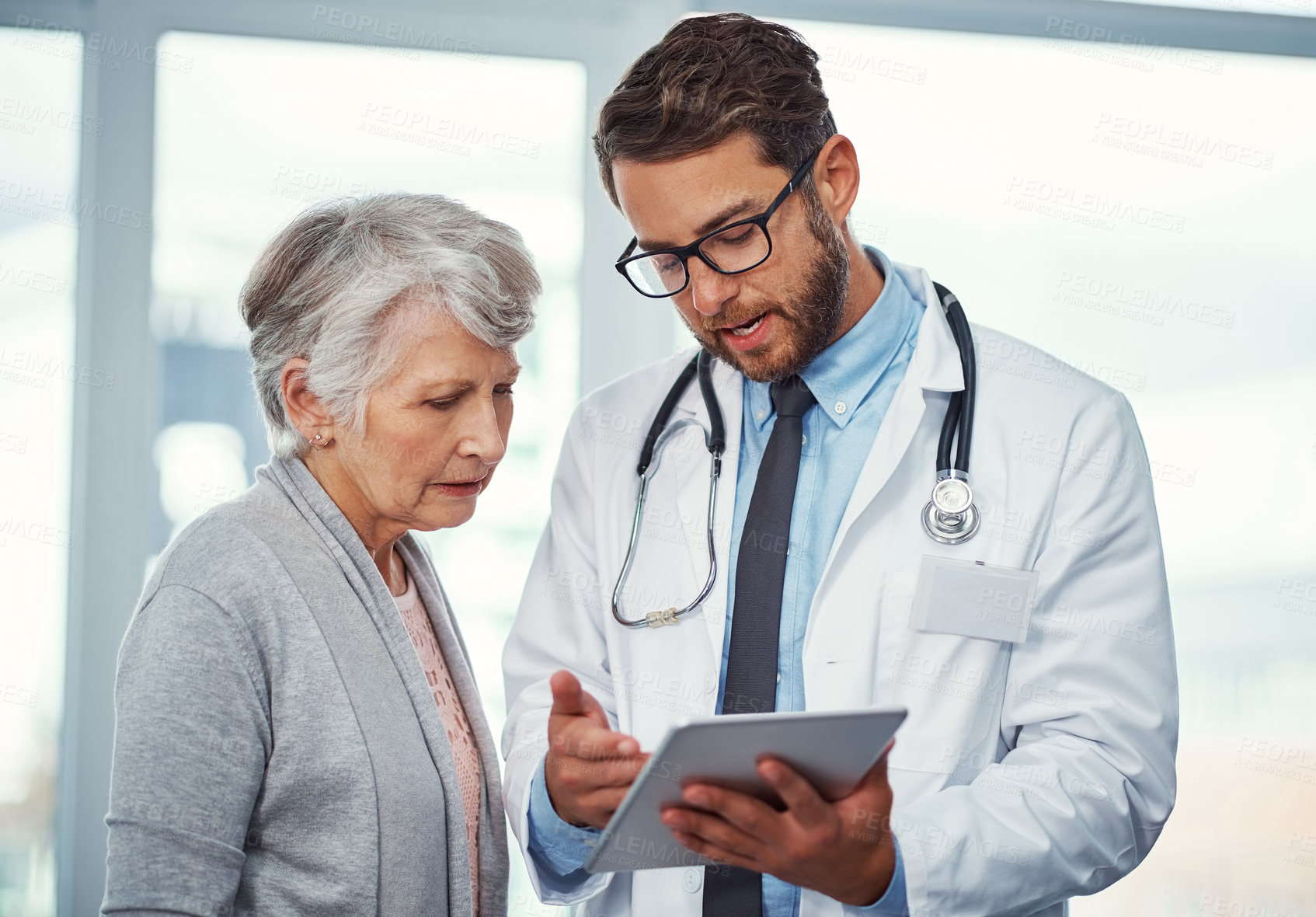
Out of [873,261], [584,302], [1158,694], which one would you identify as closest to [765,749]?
[1158,694]

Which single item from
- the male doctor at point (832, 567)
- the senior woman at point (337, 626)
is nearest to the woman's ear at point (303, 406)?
the senior woman at point (337, 626)

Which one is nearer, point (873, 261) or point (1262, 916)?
point (873, 261)

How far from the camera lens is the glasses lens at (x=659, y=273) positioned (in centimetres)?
150

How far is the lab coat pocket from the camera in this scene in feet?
4.42

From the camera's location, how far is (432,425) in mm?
1412

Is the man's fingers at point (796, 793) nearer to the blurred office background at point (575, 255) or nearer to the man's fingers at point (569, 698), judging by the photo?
the man's fingers at point (569, 698)

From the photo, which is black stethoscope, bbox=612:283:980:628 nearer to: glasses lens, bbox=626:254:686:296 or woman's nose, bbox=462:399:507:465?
glasses lens, bbox=626:254:686:296

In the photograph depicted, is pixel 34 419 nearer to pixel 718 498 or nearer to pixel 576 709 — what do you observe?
pixel 718 498

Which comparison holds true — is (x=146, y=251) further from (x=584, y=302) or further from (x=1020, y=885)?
(x=1020, y=885)

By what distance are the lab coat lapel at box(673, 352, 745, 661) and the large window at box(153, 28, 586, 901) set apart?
1.02 metres

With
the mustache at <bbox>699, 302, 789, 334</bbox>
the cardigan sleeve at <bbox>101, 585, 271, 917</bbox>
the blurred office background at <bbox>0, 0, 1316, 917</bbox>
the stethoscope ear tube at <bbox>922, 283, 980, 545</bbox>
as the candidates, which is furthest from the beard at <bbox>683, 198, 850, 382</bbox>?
the blurred office background at <bbox>0, 0, 1316, 917</bbox>

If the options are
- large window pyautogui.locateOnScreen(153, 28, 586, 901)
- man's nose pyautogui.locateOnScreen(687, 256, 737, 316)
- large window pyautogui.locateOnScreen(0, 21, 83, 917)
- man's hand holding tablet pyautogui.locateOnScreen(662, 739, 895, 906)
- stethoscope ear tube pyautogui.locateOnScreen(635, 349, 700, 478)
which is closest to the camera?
man's hand holding tablet pyautogui.locateOnScreen(662, 739, 895, 906)

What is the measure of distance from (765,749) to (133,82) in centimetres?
242

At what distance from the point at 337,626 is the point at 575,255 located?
5.01 feet
